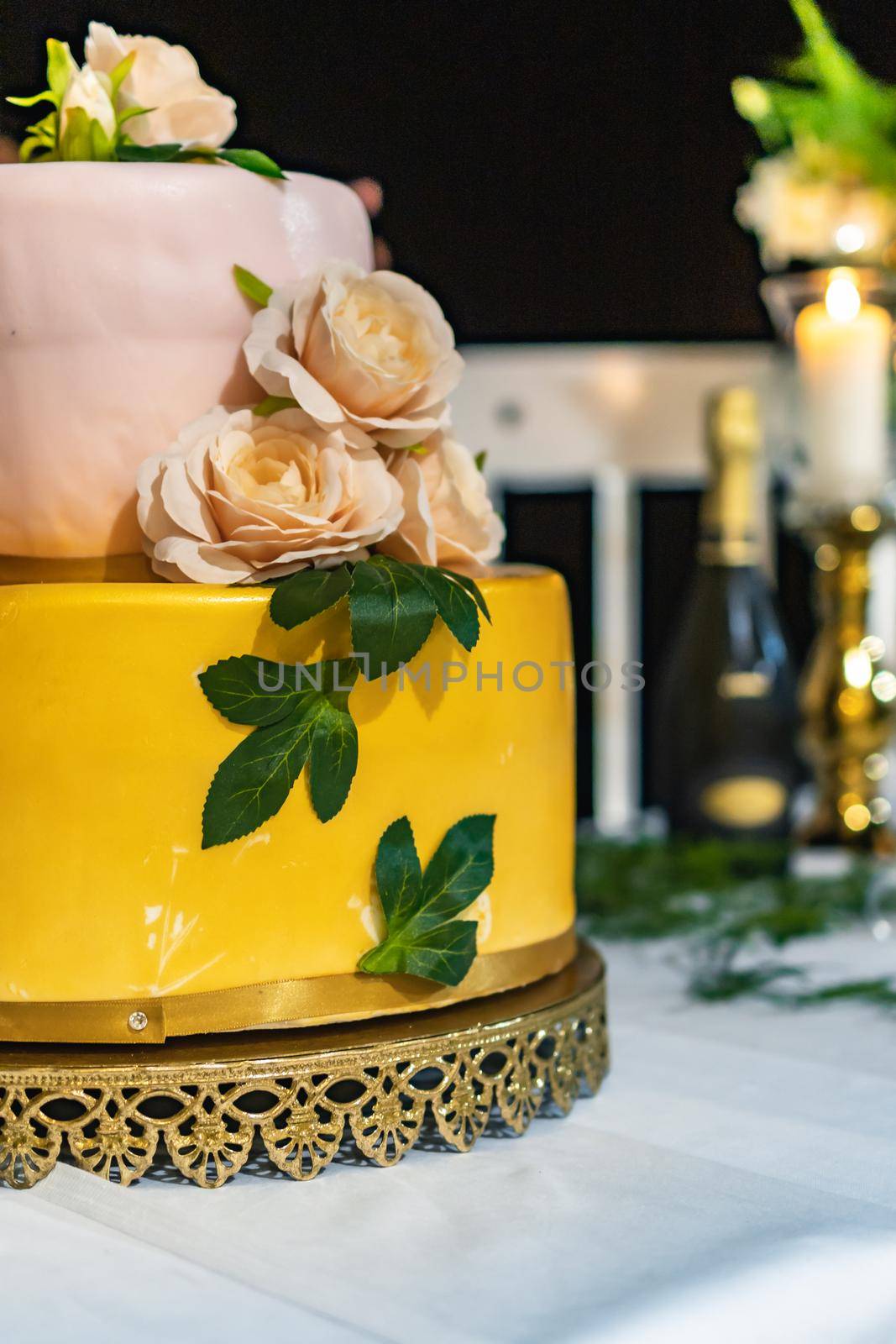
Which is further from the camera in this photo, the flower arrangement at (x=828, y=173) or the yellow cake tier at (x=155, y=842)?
the flower arrangement at (x=828, y=173)

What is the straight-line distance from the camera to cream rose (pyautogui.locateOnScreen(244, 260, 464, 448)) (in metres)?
0.53

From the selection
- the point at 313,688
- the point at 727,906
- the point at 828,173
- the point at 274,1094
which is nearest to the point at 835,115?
the point at 828,173

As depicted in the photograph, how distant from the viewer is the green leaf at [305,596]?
51 centimetres

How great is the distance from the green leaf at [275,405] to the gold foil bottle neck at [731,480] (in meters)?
0.62

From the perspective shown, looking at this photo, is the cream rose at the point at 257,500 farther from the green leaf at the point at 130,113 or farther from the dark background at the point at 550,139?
the dark background at the point at 550,139

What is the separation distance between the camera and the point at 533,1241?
18.8 inches

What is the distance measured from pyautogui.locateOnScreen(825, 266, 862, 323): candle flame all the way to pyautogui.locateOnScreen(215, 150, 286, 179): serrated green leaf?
672mm

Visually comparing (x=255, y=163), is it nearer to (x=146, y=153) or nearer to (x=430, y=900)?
(x=146, y=153)

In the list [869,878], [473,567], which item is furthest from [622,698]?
[473,567]

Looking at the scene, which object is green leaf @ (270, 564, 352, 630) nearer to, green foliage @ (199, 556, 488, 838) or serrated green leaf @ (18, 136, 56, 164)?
green foliage @ (199, 556, 488, 838)

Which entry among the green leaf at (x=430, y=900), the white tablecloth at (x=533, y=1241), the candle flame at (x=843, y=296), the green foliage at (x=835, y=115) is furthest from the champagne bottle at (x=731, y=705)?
the green leaf at (x=430, y=900)

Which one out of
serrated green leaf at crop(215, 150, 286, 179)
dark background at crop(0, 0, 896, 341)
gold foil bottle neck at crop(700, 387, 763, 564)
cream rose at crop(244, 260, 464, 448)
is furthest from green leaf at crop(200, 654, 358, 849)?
dark background at crop(0, 0, 896, 341)

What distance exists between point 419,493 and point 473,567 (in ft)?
0.21

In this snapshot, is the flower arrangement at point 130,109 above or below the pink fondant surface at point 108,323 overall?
above
